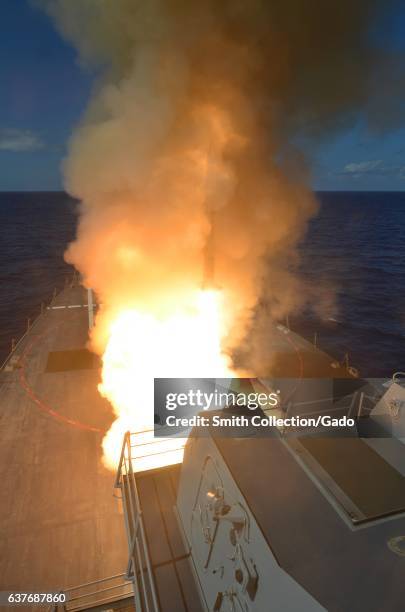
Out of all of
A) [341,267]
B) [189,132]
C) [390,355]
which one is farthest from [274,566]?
[341,267]

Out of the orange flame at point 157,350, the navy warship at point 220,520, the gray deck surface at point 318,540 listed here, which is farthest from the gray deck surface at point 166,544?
the orange flame at point 157,350

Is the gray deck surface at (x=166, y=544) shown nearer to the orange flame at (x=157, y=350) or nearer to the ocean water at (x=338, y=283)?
the orange flame at (x=157, y=350)

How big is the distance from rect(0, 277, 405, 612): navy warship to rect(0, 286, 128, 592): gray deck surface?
0.13 ft

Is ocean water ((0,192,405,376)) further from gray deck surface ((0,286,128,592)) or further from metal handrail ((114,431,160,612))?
metal handrail ((114,431,160,612))

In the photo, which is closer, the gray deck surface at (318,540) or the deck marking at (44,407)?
the gray deck surface at (318,540)

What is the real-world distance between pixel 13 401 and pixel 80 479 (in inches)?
245

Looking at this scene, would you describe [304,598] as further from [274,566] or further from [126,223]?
[126,223]

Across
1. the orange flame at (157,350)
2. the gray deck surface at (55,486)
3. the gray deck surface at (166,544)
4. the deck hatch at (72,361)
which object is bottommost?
the gray deck surface at (55,486)

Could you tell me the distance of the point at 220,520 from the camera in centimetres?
610

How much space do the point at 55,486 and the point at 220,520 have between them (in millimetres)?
8336

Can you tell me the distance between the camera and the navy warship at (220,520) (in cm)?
471

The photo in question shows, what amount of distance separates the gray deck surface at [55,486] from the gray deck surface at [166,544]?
8.75ft

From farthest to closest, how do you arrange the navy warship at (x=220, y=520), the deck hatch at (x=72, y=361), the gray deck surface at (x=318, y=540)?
1. the deck hatch at (x=72, y=361)
2. the navy warship at (x=220, y=520)
3. the gray deck surface at (x=318, y=540)

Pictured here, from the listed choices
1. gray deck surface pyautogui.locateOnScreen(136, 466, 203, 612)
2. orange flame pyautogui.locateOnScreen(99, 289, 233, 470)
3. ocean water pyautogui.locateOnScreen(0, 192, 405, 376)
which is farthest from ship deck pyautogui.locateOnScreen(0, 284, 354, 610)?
ocean water pyautogui.locateOnScreen(0, 192, 405, 376)
